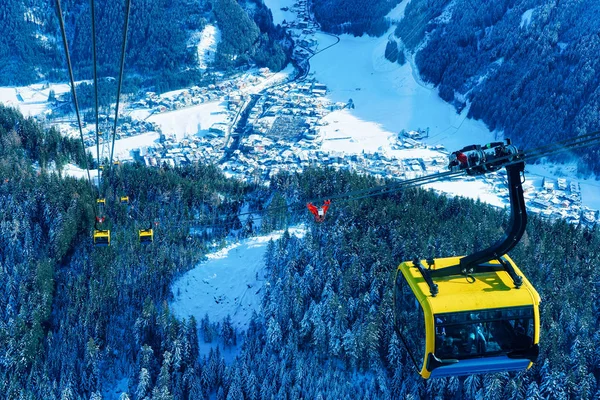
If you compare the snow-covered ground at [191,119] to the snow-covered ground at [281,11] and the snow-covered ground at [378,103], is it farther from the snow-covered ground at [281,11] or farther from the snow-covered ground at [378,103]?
the snow-covered ground at [281,11]

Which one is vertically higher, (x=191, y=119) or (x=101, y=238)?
(x=191, y=119)

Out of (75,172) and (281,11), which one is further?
(281,11)

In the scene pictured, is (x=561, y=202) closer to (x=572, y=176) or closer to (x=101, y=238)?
(x=572, y=176)

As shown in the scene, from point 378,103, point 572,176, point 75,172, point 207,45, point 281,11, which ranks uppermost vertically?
point 281,11

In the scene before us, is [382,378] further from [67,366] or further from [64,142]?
[64,142]

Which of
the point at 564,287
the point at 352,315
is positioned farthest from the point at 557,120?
the point at 352,315

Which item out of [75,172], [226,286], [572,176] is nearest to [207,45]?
[75,172]

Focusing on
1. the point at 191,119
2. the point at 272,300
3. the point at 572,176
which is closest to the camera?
the point at 272,300

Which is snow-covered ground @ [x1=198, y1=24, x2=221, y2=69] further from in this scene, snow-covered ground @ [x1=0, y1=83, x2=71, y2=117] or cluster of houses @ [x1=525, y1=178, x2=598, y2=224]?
cluster of houses @ [x1=525, y1=178, x2=598, y2=224]
